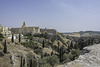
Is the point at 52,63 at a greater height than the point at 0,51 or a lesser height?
lesser

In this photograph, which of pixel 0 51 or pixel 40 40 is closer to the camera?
pixel 0 51

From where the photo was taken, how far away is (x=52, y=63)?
23297 millimetres

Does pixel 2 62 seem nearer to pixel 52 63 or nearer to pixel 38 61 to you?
pixel 38 61

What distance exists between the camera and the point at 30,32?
4819 centimetres

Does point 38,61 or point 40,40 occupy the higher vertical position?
point 40,40

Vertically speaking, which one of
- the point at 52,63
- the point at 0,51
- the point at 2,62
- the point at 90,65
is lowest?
the point at 52,63

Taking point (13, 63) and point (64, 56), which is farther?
point (64, 56)

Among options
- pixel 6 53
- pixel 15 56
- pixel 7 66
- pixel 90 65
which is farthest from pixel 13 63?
pixel 90 65

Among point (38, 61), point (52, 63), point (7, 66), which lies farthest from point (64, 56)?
point (7, 66)

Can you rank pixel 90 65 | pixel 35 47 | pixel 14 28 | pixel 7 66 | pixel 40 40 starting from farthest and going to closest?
pixel 14 28 → pixel 40 40 → pixel 35 47 → pixel 7 66 → pixel 90 65

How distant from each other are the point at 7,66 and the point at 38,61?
687 cm

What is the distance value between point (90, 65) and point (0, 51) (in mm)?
25073

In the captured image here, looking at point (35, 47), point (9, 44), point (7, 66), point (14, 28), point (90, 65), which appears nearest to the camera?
point (90, 65)

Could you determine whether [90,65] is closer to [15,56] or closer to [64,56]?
[15,56]
